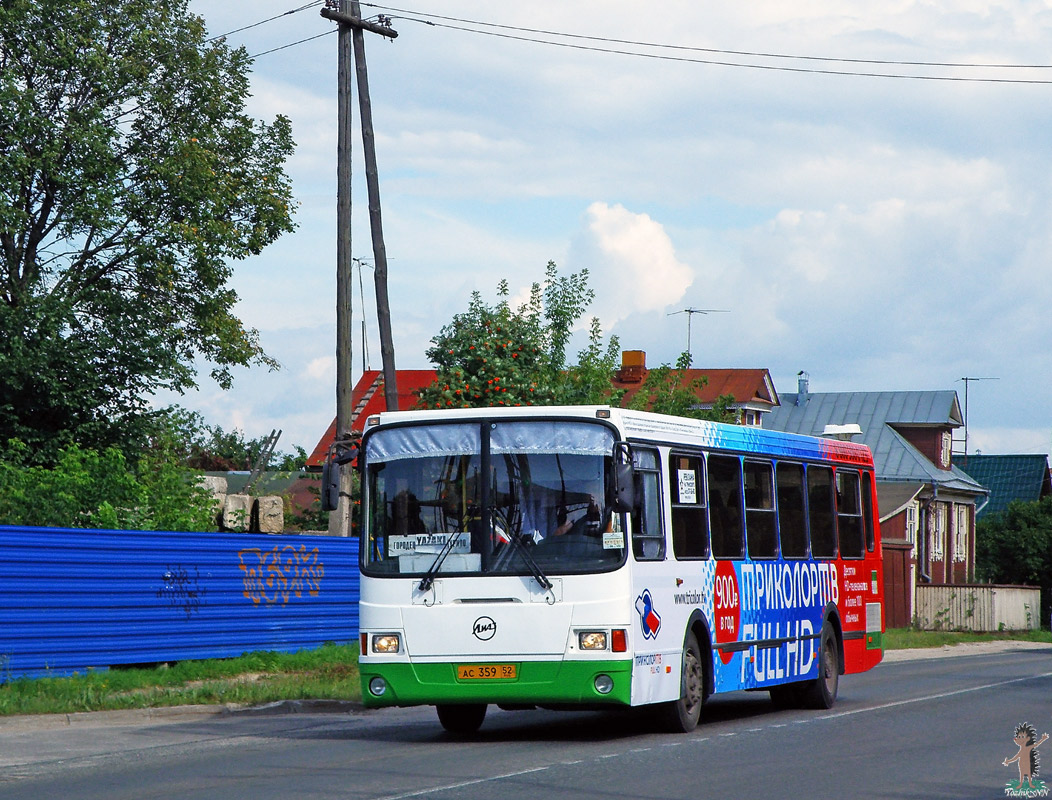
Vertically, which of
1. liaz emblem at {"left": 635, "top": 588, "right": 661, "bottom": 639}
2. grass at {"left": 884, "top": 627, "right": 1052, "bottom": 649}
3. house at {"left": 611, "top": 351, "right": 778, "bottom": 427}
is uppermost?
house at {"left": 611, "top": 351, "right": 778, "bottom": 427}

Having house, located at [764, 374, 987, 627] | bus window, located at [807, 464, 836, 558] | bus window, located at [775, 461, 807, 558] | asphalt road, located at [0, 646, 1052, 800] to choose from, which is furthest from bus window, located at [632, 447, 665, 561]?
house, located at [764, 374, 987, 627]

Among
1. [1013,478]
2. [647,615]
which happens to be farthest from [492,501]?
[1013,478]

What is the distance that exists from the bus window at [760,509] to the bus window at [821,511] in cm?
116

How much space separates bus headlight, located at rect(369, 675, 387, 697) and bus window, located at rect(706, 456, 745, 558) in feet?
11.1

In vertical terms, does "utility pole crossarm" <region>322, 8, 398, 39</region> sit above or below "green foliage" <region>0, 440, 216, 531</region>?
above

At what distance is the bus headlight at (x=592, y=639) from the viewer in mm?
12289

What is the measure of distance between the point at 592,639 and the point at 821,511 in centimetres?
545

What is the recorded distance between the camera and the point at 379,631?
12.8 m

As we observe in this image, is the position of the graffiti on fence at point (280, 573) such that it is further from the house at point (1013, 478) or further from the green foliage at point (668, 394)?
the house at point (1013, 478)

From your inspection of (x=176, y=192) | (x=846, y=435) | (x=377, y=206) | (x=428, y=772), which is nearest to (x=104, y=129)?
(x=176, y=192)

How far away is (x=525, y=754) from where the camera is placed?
11.9 m

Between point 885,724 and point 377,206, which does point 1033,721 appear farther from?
point 377,206

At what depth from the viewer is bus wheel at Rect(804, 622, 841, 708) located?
55.2 ft

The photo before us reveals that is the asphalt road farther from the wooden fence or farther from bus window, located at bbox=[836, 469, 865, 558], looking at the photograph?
the wooden fence
